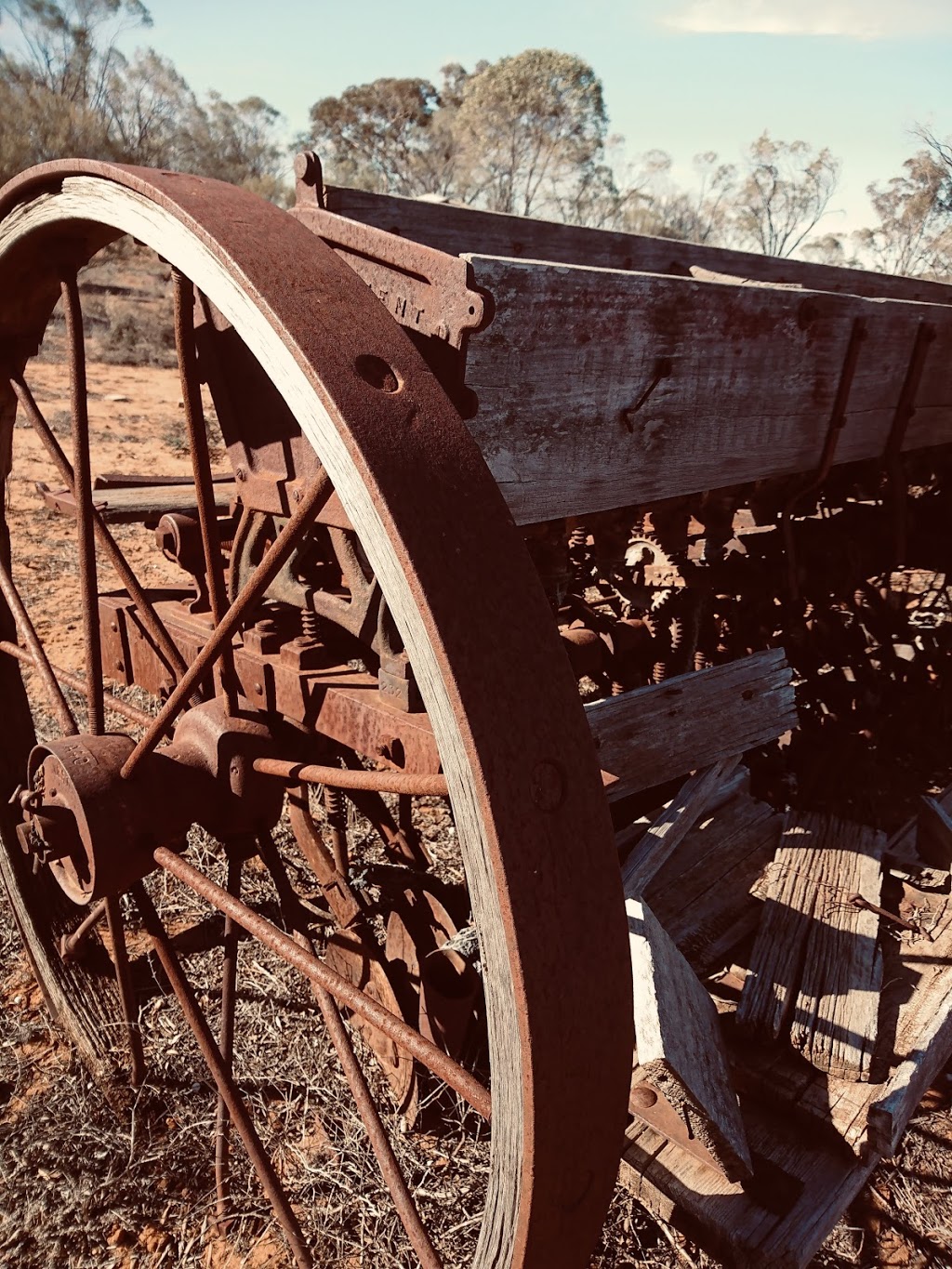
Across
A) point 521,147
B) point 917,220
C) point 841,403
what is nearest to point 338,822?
point 841,403

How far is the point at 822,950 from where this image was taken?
2.29 meters

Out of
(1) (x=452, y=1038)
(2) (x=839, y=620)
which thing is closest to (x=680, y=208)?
(2) (x=839, y=620)

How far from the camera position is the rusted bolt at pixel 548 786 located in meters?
0.92

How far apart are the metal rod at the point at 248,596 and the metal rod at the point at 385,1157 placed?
511 mm

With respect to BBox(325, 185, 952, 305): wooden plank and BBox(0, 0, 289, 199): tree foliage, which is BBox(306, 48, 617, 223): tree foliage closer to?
BBox(0, 0, 289, 199): tree foliage

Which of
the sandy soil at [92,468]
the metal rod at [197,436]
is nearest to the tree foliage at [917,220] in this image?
the sandy soil at [92,468]

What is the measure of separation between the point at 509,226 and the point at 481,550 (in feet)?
6.23

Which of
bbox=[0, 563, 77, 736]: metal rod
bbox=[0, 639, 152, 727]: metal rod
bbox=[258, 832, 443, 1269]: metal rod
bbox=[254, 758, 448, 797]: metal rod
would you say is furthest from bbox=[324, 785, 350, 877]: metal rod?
bbox=[254, 758, 448, 797]: metal rod

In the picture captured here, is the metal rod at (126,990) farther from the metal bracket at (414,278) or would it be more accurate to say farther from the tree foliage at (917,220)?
the tree foliage at (917,220)

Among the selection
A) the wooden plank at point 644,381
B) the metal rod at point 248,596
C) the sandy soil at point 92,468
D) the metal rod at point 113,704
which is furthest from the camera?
the sandy soil at point 92,468

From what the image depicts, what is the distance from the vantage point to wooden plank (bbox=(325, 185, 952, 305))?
6.67 ft

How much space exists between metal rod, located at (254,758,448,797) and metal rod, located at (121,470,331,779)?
23 cm

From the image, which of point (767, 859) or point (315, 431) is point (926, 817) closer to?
point (767, 859)

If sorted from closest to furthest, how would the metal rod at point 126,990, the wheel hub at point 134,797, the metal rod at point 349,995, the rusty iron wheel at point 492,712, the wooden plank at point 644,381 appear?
the rusty iron wheel at point 492,712
the metal rod at point 349,995
the wooden plank at point 644,381
the wheel hub at point 134,797
the metal rod at point 126,990
